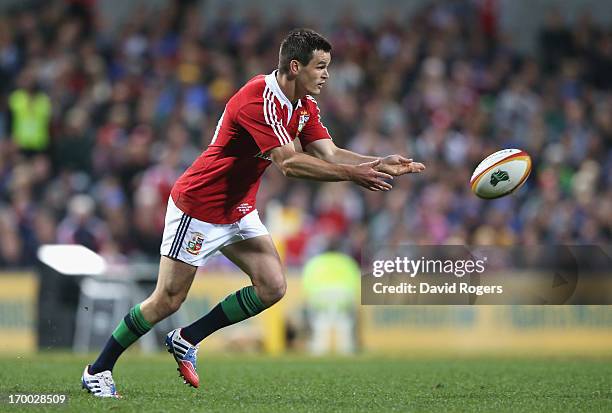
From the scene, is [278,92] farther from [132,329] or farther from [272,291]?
[132,329]

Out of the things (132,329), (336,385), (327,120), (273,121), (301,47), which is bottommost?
(336,385)

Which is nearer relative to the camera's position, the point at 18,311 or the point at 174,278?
the point at 174,278

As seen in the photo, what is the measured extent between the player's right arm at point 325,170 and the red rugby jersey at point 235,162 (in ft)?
0.84

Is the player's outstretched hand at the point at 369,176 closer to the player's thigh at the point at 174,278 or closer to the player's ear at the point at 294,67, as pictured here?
the player's ear at the point at 294,67

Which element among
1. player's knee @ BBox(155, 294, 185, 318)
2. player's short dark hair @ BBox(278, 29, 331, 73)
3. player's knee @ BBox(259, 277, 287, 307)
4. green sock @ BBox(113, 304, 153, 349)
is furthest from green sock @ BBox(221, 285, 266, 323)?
player's short dark hair @ BBox(278, 29, 331, 73)

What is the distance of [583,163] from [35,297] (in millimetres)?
7833

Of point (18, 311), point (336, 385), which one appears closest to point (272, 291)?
point (336, 385)

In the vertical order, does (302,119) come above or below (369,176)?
above

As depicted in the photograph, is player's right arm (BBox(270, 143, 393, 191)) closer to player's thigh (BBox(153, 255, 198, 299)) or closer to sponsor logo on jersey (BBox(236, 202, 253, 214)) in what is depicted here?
sponsor logo on jersey (BBox(236, 202, 253, 214))

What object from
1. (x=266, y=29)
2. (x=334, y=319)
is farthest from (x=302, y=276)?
(x=266, y=29)

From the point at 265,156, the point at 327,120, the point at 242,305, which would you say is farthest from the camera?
the point at 327,120

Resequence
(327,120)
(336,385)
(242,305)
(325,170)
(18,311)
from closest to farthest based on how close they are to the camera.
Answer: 1. (325,170)
2. (242,305)
3. (336,385)
4. (18,311)
5. (327,120)

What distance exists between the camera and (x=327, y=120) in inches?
639

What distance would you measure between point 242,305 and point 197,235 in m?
0.60
